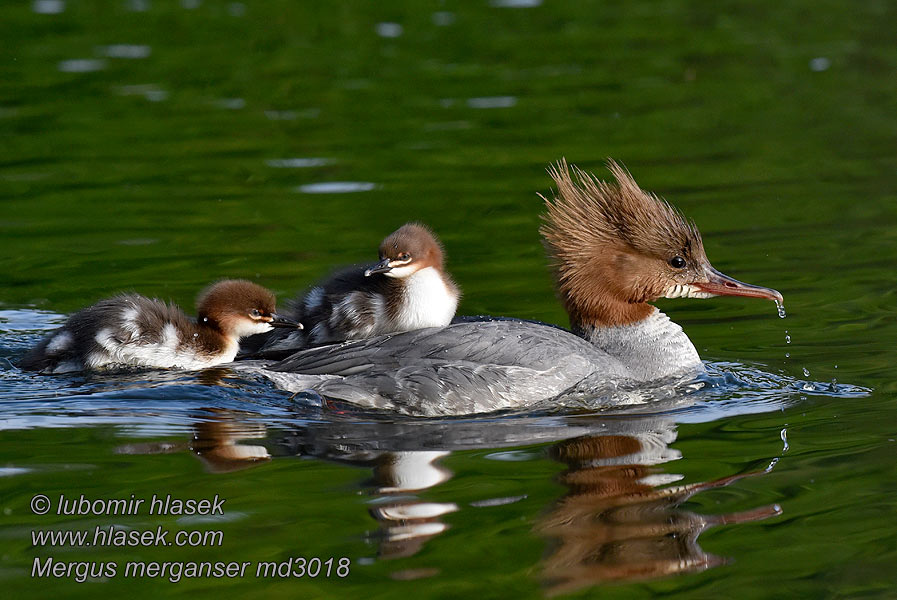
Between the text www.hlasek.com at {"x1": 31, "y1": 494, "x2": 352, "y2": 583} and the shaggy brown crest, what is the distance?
8.83 ft

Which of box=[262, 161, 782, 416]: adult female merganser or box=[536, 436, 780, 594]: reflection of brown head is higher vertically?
box=[262, 161, 782, 416]: adult female merganser

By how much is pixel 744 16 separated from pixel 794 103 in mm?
4233

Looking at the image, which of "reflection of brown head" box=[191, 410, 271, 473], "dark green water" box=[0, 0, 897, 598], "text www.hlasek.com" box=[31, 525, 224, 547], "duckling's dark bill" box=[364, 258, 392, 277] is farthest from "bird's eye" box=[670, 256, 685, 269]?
"text www.hlasek.com" box=[31, 525, 224, 547]

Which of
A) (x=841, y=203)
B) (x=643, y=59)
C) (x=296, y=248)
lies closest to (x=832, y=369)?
(x=841, y=203)

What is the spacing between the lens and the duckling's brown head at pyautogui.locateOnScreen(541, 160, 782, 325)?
732 cm

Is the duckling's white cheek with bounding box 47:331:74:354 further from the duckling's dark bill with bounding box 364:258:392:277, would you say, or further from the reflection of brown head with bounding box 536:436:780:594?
the reflection of brown head with bounding box 536:436:780:594

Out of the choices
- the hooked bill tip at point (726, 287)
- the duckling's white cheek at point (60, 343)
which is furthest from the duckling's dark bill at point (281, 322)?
the hooked bill tip at point (726, 287)

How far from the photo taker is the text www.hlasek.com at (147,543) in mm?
4875

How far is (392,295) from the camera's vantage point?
755 centimetres

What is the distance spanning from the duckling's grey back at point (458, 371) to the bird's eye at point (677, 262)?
Answer: 71 cm

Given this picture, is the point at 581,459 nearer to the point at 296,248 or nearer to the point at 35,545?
the point at 35,545

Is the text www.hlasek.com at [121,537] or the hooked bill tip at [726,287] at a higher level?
the hooked bill tip at [726,287]

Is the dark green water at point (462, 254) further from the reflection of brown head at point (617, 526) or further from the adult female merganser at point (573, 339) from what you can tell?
the adult female merganser at point (573, 339)

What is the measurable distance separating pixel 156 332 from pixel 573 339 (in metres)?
2.31
